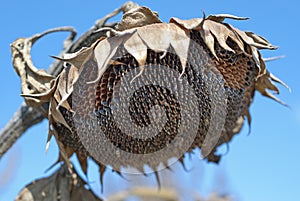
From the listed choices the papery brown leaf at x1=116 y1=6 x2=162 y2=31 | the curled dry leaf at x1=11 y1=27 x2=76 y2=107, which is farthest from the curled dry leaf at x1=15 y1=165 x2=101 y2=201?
the papery brown leaf at x1=116 y1=6 x2=162 y2=31

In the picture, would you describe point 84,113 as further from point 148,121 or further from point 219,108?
point 219,108

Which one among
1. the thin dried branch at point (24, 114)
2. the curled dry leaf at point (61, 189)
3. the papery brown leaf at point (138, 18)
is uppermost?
the papery brown leaf at point (138, 18)

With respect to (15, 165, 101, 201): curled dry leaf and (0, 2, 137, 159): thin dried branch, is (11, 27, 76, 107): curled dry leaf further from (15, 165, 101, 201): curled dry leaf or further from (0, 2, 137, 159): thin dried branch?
(15, 165, 101, 201): curled dry leaf

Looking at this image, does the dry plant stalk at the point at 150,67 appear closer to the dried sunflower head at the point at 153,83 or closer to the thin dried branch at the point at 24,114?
the dried sunflower head at the point at 153,83

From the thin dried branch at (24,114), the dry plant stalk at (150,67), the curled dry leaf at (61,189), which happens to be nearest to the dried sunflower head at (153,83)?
the dry plant stalk at (150,67)

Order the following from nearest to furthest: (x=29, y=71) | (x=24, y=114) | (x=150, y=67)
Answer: (x=150, y=67), (x=29, y=71), (x=24, y=114)

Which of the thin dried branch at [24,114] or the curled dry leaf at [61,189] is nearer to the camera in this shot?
the thin dried branch at [24,114]

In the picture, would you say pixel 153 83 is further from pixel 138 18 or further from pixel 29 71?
pixel 29 71

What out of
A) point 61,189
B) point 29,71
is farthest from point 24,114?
point 61,189
